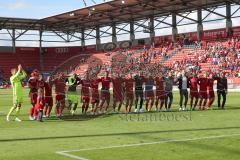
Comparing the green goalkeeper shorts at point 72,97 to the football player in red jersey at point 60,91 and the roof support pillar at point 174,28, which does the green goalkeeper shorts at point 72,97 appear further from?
the roof support pillar at point 174,28

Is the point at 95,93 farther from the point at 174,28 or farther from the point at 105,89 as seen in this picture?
the point at 174,28

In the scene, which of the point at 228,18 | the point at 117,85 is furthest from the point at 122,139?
the point at 228,18

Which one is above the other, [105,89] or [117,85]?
[117,85]

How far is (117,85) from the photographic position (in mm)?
19609

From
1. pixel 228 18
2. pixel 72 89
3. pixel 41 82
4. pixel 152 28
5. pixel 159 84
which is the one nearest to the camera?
pixel 41 82

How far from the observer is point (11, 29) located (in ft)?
220

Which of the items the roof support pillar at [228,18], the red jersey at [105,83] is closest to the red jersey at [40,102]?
the red jersey at [105,83]

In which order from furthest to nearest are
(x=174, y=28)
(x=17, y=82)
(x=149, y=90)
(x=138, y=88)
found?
(x=174, y=28) < (x=149, y=90) < (x=138, y=88) < (x=17, y=82)

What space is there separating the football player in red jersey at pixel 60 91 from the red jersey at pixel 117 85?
8.54ft

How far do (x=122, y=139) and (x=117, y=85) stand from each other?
832 cm

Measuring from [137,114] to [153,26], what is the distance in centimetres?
4315

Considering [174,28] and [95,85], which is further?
[174,28]

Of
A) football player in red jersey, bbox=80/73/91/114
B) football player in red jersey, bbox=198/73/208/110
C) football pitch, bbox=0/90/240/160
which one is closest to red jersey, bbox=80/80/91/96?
football player in red jersey, bbox=80/73/91/114

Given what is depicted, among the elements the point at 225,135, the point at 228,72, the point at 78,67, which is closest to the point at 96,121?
the point at 78,67
